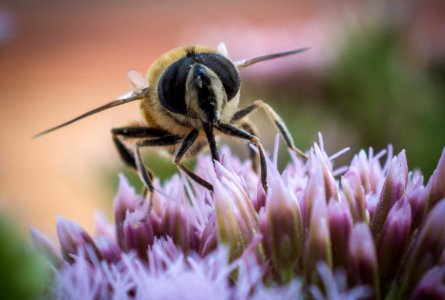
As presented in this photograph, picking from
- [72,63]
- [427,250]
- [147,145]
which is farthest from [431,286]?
[72,63]

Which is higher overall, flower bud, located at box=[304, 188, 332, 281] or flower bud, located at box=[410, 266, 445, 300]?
flower bud, located at box=[304, 188, 332, 281]

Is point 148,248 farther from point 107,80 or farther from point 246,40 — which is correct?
point 107,80

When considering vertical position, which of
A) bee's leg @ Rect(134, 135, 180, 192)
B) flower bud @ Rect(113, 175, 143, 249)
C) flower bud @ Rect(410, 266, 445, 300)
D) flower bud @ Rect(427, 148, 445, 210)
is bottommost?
flower bud @ Rect(410, 266, 445, 300)

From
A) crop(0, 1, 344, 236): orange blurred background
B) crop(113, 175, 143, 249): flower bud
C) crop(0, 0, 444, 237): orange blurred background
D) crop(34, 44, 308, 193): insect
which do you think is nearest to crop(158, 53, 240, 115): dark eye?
crop(34, 44, 308, 193): insect

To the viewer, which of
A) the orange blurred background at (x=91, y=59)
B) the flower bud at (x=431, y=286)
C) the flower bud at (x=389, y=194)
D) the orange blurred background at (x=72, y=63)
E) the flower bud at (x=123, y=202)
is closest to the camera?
the flower bud at (x=431, y=286)

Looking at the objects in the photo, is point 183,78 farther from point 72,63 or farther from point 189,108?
point 72,63

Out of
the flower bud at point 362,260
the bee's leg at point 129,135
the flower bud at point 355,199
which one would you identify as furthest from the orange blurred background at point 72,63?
the flower bud at point 362,260

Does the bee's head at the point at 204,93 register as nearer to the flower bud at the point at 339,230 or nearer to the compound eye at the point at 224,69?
the compound eye at the point at 224,69

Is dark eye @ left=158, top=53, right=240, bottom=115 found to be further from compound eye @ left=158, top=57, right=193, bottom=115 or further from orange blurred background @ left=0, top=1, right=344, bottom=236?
orange blurred background @ left=0, top=1, right=344, bottom=236
